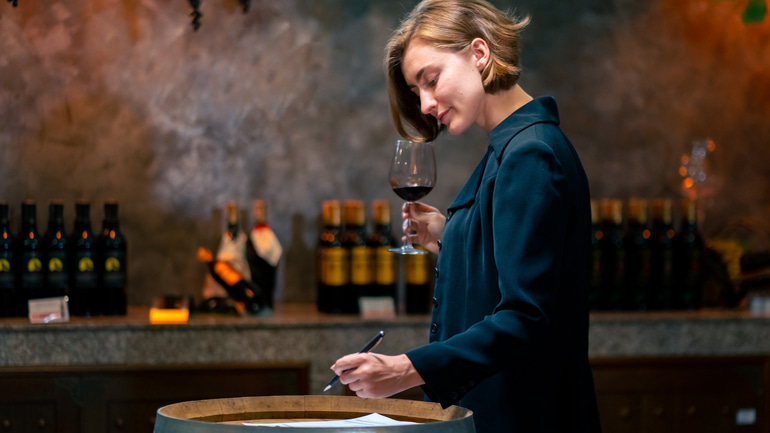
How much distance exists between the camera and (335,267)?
109 inches

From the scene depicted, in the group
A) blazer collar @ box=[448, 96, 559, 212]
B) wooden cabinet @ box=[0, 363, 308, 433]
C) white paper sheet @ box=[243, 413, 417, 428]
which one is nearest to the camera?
white paper sheet @ box=[243, 413, 417, 428]

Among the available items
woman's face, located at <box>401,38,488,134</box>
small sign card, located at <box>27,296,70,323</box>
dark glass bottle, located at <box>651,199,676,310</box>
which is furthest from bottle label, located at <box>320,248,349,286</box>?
woman's face, located at <box>401,38,488,134</box>

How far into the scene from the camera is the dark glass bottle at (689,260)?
2945mm

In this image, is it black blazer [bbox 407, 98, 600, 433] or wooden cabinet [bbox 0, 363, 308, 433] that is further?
wooden cabinet [bbox 0, 363, 308, 433]

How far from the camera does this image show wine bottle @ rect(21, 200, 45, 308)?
8.60 feet

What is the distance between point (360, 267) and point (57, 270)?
949mm

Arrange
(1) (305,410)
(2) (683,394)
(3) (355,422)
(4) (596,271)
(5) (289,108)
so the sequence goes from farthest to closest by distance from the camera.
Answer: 1. (5) (289,108)
2. (4) (596,271)
3. (2) (683,394)
4. (1) (305,410)
5. (3) (355,422)

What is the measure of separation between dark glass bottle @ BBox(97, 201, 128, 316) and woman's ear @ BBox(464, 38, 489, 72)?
1.75 metres

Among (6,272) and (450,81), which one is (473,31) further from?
(6,272)

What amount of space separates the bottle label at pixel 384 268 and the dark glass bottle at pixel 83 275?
2.94ft

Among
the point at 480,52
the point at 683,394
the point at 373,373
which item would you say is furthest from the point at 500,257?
the point at 683,394

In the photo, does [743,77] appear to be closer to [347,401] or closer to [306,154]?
[306,154]

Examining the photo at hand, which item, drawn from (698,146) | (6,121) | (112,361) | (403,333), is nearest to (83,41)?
(6,121)

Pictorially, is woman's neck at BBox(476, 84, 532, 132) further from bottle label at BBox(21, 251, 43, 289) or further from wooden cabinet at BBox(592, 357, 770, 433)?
bottle label at BBox(21, 251, 43, 289)
